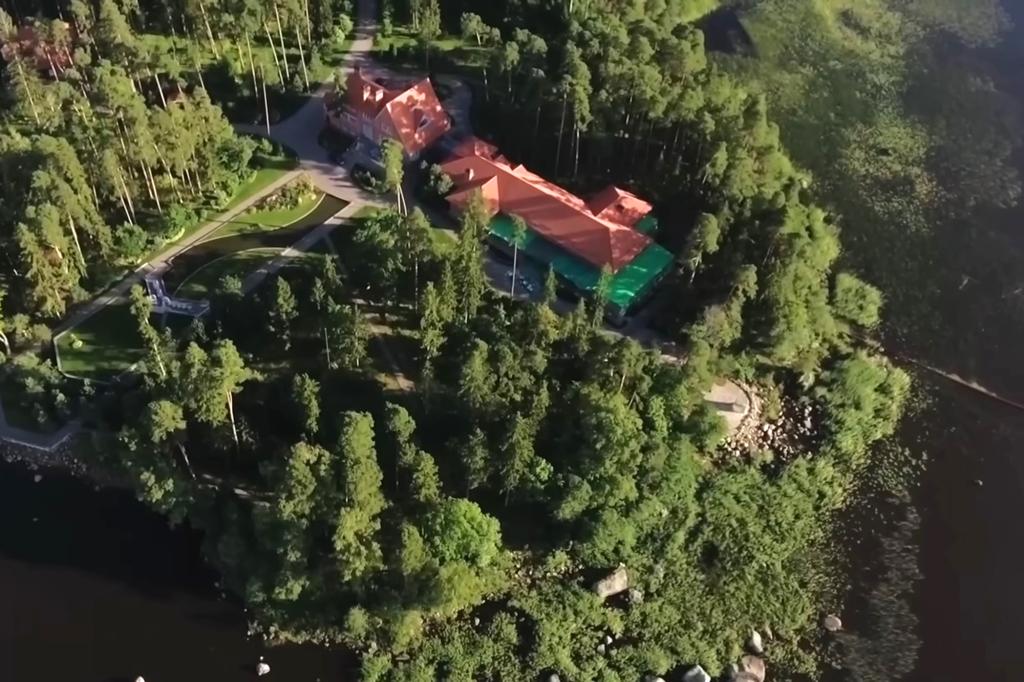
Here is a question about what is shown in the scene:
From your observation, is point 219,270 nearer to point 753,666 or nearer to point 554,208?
point 554,208

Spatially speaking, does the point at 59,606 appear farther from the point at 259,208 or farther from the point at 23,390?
the point at 259,208

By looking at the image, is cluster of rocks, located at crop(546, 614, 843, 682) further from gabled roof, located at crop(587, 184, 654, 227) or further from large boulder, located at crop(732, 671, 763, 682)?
gabled roof, located at crop(587, 184, 654, 227)

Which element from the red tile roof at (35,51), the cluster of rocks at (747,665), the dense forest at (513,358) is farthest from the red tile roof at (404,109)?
the cluster of rocks at (747,665)

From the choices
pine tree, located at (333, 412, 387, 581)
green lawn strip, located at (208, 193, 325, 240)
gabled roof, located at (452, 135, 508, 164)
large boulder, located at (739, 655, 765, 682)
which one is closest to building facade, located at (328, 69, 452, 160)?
gabled roof, located at (452, 135, 508, 164)

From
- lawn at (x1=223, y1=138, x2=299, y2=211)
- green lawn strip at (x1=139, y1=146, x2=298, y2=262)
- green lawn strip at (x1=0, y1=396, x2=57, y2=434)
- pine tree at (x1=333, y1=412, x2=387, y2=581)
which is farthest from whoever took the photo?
lawn at (x1=223, y1=138, x2=299, y2=211)

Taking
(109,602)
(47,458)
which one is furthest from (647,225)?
(47,458)
